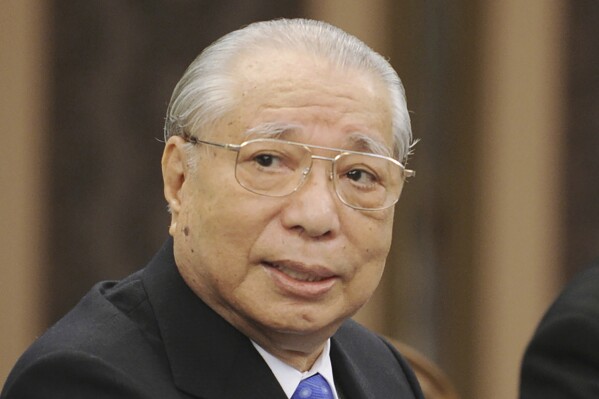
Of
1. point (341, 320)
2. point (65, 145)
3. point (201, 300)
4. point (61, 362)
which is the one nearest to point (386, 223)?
point (341, 320)

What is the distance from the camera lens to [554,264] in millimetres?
4859

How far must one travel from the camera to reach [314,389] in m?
2.23

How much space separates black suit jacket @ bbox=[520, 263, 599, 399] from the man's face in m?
0.39

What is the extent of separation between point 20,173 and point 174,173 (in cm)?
227

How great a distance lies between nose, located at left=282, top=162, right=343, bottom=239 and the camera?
2.04 metres

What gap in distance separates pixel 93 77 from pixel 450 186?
148 centimetres

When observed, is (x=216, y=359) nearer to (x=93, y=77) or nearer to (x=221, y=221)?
(x=221, y=221)

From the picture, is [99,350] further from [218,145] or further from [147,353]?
[218,145]

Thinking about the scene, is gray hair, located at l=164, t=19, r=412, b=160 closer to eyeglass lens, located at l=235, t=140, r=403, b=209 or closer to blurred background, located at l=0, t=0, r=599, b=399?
eyeglass lens, located at l=235, t=140, r=403, b=209


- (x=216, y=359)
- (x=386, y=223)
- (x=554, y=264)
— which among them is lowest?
(x=554, y=264)

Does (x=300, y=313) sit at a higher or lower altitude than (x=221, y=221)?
lower

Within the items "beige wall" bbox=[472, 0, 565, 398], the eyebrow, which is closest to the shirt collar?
the eyebrow

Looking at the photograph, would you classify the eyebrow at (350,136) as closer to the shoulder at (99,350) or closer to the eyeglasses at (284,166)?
the eyeglasses at (284,166)

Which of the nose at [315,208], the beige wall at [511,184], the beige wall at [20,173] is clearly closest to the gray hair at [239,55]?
the nose at [315,208]
